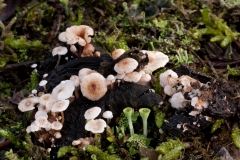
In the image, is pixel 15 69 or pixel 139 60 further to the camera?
pixel 15 69

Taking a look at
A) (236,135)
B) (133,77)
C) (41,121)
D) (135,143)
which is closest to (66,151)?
(41,121)

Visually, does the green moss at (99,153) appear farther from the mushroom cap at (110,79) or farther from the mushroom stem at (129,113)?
the mushroom cap at (110,79)

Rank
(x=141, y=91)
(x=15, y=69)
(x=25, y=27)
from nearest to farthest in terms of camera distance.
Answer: (x=141, y=91), (x=15, y=69), (x=25, y=27)

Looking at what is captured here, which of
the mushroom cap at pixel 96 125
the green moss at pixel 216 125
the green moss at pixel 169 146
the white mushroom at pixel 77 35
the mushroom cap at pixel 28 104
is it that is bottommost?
the green moss at pixel 169 146

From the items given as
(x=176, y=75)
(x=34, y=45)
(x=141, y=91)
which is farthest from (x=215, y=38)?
(x=34, y=45)

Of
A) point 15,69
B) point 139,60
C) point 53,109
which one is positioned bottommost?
point 15,69

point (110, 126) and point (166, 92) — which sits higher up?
point (166, 92)

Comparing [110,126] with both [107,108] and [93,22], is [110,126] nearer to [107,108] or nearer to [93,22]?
[107,108]

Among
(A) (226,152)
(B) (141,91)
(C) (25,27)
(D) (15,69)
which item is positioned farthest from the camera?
(C) (25,27)

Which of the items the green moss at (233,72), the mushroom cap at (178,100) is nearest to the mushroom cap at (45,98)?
the mushroom cap at (178,100)
